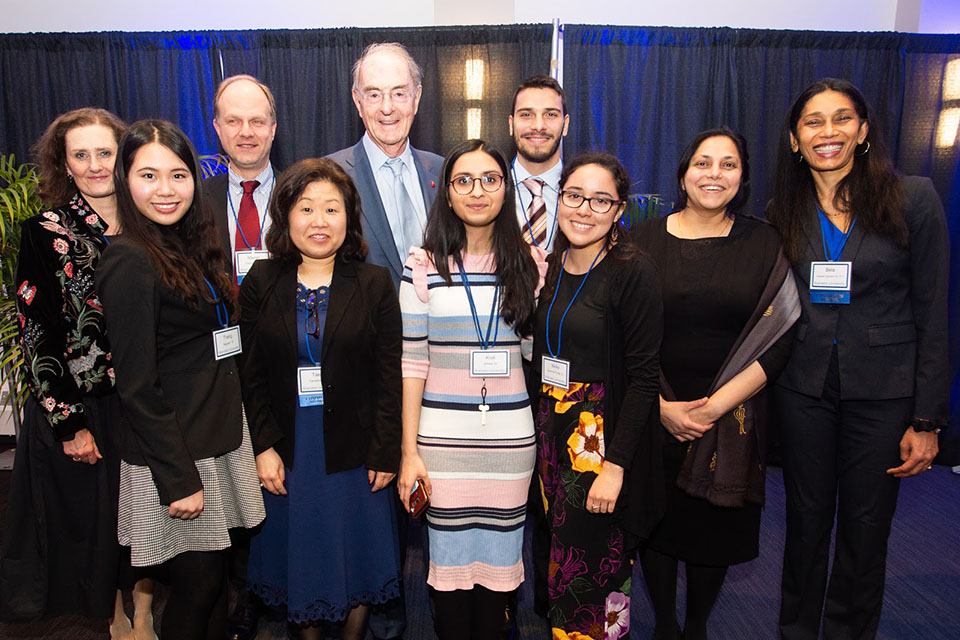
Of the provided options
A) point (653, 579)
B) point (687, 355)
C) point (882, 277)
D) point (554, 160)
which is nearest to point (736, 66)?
point (554, 160)

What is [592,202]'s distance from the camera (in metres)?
1.79

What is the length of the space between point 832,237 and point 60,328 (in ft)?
8.36

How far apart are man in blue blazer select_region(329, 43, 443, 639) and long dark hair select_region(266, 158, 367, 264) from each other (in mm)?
540

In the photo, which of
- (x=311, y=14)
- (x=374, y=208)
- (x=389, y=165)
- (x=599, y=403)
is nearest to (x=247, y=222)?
(x=374, y=208)

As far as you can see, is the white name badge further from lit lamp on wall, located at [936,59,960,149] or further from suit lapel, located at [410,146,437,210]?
lit lamp on wall, located at [936,59,960,149]

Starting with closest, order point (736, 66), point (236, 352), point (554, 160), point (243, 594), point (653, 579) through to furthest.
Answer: point (236, 352) < point (653, 579) < point (243, 594) < point (554, 160) < point (736, 66)

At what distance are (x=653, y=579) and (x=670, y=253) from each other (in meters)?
1.20

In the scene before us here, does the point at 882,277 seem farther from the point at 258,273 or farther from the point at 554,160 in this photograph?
the point at 258,273

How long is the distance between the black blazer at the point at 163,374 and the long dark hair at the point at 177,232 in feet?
0.10

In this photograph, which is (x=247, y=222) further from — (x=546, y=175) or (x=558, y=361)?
(x=558, y=361)

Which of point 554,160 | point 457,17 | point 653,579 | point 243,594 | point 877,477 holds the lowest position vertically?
point 243,594

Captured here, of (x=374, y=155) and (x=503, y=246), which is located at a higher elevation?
(x=374, y=155)

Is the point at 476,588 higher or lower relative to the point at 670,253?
lower

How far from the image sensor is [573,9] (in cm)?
444
